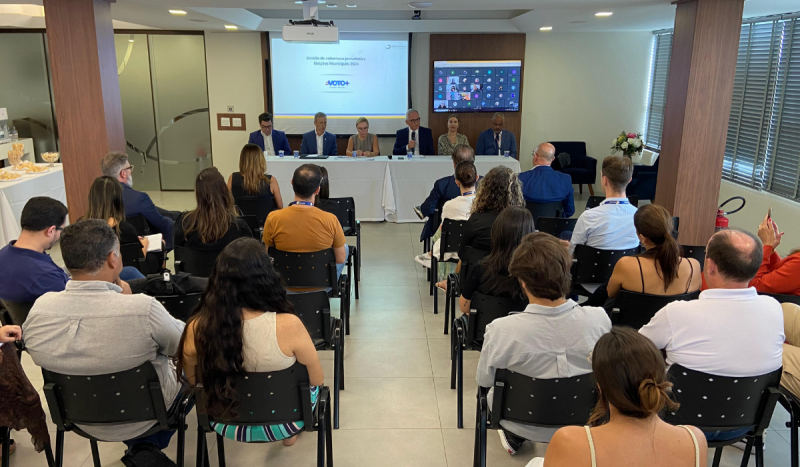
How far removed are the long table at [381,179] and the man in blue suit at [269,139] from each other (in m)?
0.75

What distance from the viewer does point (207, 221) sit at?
3.71 m

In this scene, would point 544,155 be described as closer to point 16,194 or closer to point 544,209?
point 544,209

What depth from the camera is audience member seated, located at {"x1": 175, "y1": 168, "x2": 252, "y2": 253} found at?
370cm

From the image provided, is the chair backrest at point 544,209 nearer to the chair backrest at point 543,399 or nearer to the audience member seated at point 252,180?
the audience member seated at point 252,180

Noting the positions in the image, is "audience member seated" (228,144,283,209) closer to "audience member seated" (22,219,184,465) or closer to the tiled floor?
the tiled floor

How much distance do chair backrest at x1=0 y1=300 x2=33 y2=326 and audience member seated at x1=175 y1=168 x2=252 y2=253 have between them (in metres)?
1.08

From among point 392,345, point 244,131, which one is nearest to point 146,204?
point 392,345

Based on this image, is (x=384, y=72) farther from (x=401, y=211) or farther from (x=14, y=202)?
(x=14, y=202)

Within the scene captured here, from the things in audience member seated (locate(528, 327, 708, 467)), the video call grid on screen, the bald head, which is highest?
the video call grid on screen

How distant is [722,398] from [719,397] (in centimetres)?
1

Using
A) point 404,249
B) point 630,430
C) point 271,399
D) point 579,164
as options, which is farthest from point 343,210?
point 579,164

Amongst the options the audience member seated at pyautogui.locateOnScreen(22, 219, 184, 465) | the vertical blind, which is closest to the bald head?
the vertical blind

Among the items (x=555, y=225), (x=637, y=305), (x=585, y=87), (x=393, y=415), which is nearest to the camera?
(x=637, y=305)

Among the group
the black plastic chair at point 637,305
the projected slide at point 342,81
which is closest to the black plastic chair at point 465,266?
the black plastic chair at point 637,305
